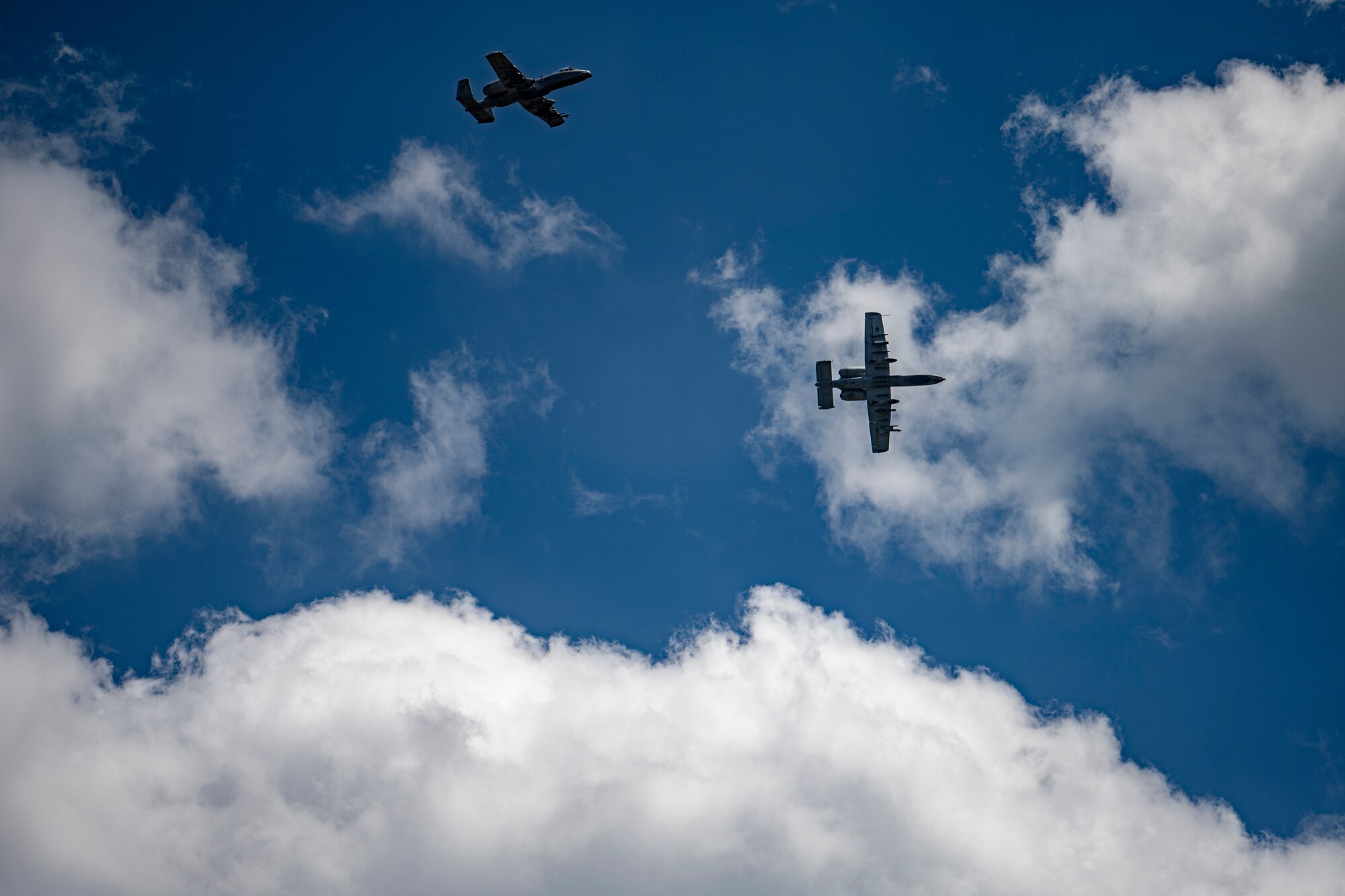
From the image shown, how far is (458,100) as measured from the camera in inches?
3939

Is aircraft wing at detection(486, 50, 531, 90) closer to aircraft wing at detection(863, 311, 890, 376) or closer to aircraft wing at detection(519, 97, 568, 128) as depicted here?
aircraft wing at detection(519, 97, 568, 128)

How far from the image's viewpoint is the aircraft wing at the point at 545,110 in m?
97.5

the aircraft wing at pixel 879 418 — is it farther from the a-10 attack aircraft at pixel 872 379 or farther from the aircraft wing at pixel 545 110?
the aircraft wing at pixel 545 110

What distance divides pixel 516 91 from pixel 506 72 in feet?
7.41

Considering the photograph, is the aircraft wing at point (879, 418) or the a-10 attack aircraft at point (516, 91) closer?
the a-10 attack aircraft at point (516, 91)

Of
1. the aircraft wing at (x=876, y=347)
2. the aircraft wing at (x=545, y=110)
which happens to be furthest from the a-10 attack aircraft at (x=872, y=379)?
the aircraft wing at (x=545, y=110)

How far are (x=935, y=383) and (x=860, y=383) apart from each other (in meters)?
9.07

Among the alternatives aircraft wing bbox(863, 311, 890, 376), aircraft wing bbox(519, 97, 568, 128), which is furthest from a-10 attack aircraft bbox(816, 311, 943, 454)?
aircraft wing bbox(519, 97, 568, 128)

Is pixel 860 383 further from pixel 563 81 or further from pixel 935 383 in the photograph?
pixel 563 81

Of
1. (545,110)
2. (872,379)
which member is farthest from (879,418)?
(545,110)

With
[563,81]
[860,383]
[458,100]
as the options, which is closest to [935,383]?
[860,383]

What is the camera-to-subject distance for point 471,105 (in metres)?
99.8

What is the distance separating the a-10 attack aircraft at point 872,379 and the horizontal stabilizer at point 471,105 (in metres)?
47.6

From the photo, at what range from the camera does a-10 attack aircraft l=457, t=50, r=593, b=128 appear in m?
94.5
